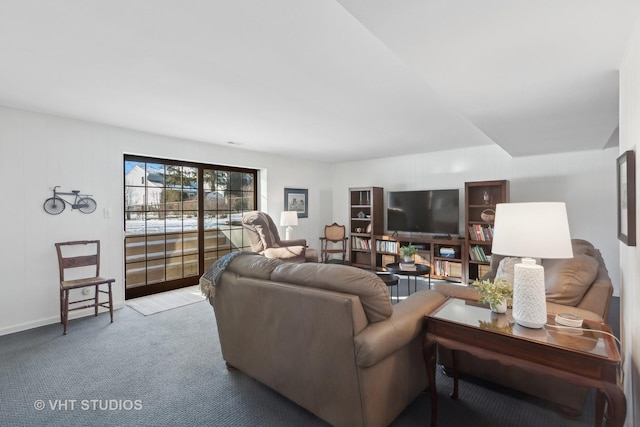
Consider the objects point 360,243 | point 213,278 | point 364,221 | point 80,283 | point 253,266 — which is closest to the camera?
point 253,266

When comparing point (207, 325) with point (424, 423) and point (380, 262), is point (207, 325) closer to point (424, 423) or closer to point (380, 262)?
point (424, 423)

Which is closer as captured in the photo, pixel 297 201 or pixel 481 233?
pixel 481 233

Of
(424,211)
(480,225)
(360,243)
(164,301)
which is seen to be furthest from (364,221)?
(164,301)

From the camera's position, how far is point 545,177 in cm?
464

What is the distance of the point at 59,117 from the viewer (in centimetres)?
340

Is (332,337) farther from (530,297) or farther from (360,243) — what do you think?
(360,243)

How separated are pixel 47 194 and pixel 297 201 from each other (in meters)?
3.86

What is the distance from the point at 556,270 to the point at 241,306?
6.94 feet

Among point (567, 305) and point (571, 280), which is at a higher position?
point (571, 280)

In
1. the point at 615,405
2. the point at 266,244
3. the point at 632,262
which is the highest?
the point at 632,262

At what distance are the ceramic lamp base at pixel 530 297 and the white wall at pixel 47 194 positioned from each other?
429 cm

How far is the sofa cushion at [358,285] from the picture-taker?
1.57 meters

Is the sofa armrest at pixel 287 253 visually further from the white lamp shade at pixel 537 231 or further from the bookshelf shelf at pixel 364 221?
the white lamp shade at pixel 537 231

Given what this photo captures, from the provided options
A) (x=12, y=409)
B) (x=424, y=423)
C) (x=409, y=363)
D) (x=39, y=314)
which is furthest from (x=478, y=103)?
(x=39, y=314)
